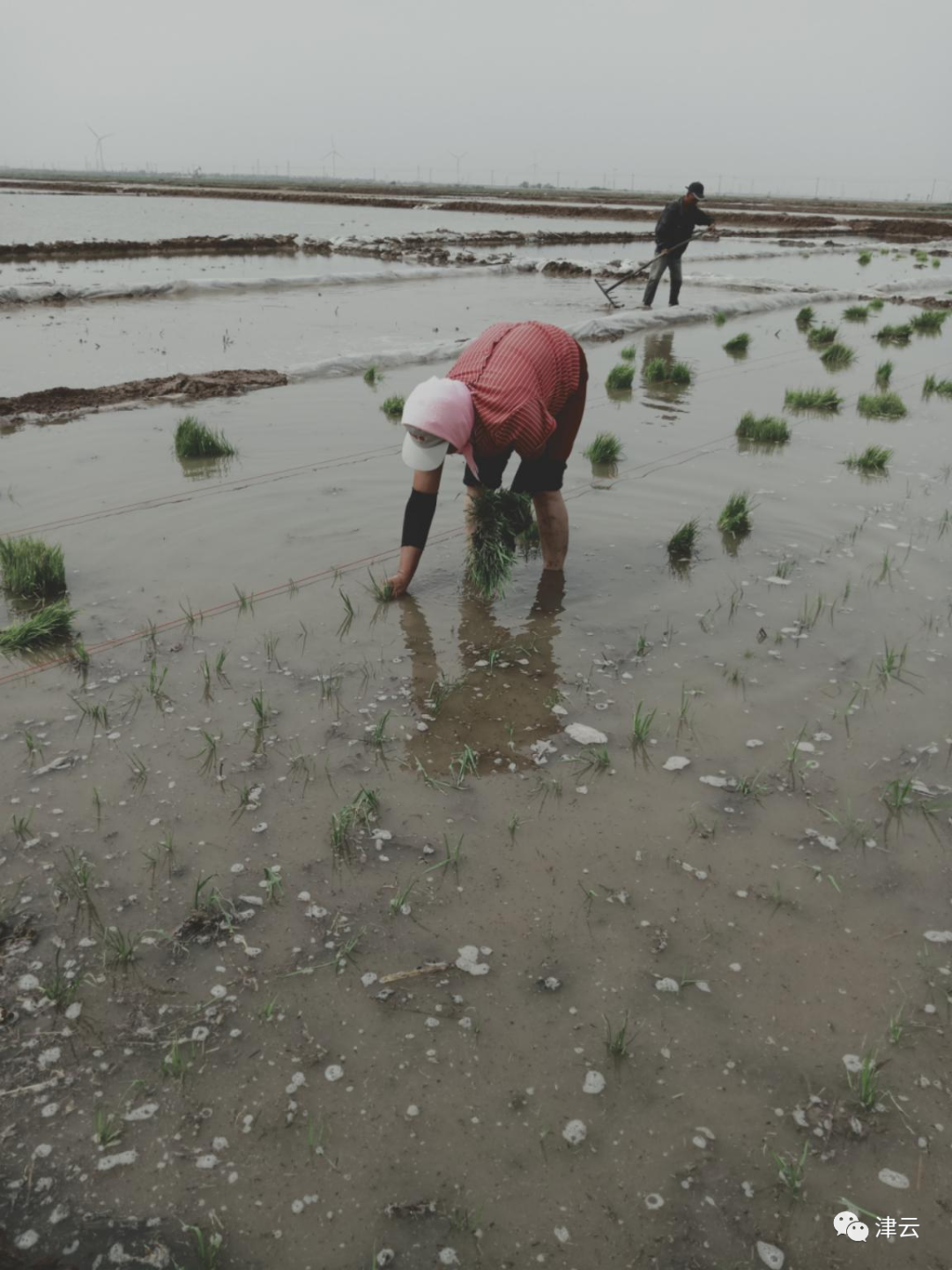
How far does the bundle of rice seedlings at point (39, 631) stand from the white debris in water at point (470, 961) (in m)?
2.49

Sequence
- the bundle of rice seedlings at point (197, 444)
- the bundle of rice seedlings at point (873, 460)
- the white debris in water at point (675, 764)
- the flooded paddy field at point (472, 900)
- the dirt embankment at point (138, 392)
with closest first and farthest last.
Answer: the flooded paddy field at point (472, 900) < the white debris in water at point (675, 764) < the bundle of rice seedlings at point (197, 444) < the bundle of rice seedlings at point (873, 460) < the dirt embankment at point (138, 392)

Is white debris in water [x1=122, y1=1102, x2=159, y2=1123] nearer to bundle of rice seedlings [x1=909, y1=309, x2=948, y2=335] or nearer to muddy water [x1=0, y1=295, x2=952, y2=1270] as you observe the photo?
muddy water [x1=0, y1=295, x2=952, y2=1270]

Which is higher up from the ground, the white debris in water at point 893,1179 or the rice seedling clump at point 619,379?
the rice seedling clump at point 619,379

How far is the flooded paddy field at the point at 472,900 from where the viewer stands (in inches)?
66.9

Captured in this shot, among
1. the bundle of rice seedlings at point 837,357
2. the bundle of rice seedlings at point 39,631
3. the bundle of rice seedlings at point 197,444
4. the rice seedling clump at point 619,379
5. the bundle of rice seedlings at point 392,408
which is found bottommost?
the bundle of rice seedlings at point 39,631

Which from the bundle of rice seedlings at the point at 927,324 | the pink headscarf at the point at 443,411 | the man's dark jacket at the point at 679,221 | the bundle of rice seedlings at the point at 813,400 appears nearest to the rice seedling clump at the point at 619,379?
the bundle of rice seedlings at the point at 813,400

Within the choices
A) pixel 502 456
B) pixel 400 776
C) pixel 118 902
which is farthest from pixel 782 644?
pixel 118 902

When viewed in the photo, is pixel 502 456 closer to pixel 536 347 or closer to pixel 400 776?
pixel 536 347

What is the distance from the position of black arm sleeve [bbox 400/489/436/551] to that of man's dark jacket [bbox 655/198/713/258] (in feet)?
39.9

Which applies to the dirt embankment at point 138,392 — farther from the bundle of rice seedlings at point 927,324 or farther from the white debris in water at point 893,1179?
the bundle of rice seedlings at point 927,324

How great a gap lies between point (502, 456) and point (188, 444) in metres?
3.31

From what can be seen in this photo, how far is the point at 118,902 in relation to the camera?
2359 mm

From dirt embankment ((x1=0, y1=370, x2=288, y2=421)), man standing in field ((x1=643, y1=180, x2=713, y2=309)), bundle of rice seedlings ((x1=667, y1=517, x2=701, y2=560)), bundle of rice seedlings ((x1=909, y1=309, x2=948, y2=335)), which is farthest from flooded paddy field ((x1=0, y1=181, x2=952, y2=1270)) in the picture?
man standing in field ((x1=643, y1=180, x2=713, y2=309))

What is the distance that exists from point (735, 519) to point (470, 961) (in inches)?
148
